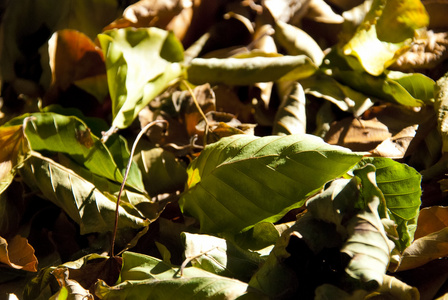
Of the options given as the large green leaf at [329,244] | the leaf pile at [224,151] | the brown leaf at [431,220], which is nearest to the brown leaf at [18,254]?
the leaf pile at [224,151]

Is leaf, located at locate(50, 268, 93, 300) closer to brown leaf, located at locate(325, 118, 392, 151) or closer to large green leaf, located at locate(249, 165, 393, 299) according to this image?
large green leaf, located at locate(249, 165, 393, 299)

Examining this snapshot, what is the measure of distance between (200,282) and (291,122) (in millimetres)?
397

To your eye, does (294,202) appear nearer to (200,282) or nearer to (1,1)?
(200,282)

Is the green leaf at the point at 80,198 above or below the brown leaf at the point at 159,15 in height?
below

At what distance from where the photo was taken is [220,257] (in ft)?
2.20

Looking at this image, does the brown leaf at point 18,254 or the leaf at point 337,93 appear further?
the leaf at point 337,93

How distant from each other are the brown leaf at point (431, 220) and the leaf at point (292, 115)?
27cm

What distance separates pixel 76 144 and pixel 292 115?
1.30 ft

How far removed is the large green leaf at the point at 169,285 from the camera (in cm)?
61

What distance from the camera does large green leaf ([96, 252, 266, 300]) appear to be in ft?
2.02

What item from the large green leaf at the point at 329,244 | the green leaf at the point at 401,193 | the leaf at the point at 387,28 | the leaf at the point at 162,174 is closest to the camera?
the large green leaf at the point at 329,244

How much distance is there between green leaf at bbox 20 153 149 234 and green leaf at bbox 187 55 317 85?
0.35m

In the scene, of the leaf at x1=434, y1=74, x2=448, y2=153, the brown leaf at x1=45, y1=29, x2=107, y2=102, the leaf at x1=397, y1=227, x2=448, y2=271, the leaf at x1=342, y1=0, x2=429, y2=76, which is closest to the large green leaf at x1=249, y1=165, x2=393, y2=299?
the leaf at x1=397, y1=227, x2=448, y2=271

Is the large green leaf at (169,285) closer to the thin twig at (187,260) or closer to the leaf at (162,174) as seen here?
the thin twig at (187,260)
